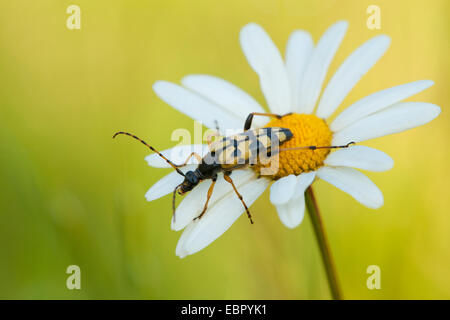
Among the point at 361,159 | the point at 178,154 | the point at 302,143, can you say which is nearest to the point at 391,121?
the point at 361,159

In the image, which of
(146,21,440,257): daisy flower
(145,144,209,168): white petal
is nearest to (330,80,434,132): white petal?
(146,21,440,257): daisy flower

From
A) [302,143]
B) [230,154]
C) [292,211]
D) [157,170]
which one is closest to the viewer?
[292,211]

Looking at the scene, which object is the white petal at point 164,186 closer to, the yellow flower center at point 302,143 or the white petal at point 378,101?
the yellow flower center at point 302,143

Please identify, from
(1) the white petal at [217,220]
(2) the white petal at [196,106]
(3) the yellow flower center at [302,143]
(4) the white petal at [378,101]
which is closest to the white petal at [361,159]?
(3) the yellow flower center at [302,143]

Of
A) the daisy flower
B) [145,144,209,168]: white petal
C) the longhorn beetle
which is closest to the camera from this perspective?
the daisy flower

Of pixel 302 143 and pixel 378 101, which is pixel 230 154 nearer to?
pixel 302 143

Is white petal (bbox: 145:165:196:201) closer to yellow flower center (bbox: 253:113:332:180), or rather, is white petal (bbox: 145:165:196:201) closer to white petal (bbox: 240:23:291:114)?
yellow flower center (bbox: 253:113:332:180)
